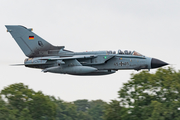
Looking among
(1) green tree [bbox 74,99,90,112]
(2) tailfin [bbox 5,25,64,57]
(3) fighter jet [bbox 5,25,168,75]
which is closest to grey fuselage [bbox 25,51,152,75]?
(3) fighter jet [bbox 5,25,168,75]

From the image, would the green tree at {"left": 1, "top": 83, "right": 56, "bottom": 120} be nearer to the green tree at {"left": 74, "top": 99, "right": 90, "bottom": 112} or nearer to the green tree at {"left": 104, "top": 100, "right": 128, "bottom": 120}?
the green tree at {"left": 104, "top": 100, "right": 128, "bottom": 120}

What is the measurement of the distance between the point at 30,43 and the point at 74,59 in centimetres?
434

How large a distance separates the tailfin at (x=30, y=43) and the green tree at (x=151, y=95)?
29.4 ft

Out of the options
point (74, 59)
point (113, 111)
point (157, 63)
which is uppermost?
point (74, 59)

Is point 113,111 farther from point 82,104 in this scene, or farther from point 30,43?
point 82,104

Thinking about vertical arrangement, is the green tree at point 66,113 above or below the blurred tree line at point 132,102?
below

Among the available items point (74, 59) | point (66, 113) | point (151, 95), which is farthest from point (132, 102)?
point (66, 113)

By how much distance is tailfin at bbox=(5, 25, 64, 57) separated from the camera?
30625 millimetres

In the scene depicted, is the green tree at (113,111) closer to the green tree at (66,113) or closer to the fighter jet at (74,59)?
the fighter jet at (74,59)

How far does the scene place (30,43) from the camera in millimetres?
30797

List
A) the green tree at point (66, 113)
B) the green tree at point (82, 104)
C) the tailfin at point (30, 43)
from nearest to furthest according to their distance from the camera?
1. the tailfin at point (30, 43)
2. the green tree at point (66, 113)
3. the green tree at point (82, 104)

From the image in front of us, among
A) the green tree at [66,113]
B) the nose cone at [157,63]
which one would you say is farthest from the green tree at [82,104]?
the nose cone at [157,63]

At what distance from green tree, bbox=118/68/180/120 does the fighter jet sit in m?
5.17

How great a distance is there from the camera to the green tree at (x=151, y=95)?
32.7m
